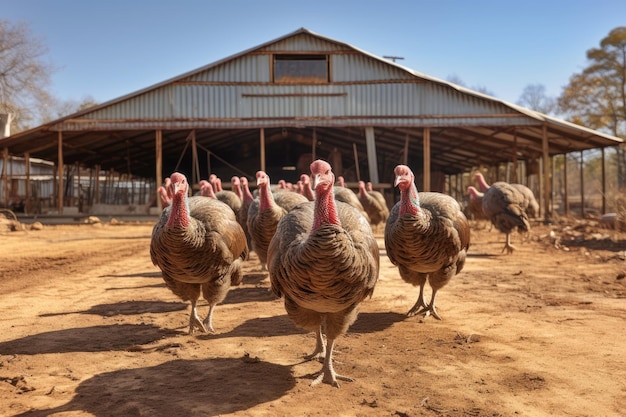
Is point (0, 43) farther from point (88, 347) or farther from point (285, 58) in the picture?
point (88, 347)

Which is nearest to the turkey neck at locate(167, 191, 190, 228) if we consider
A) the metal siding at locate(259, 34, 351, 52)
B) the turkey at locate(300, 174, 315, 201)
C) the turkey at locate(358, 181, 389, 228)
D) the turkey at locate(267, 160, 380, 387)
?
the turkey at locate(267, 160, 380, 387)

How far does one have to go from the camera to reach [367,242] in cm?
443

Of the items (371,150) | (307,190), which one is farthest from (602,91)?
(307,190)

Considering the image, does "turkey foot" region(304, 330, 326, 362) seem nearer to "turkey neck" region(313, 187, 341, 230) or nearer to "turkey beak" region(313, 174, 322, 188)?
"turkey neck" region(313, 187, 341, 230)

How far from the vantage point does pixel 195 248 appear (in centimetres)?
533

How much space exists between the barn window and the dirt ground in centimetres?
1398

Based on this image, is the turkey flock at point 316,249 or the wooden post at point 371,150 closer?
the turkey flock at point 316,249

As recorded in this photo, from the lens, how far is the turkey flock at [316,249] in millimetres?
3877

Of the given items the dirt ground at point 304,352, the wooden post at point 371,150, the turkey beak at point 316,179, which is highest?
the wooden post at point 371,150

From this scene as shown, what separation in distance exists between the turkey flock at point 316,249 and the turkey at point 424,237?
0.01 m

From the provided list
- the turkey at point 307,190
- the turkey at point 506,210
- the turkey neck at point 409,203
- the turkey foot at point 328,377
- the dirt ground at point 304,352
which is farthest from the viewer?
the turkey at point 506,210

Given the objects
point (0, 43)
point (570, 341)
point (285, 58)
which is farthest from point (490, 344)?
point (0, 43)

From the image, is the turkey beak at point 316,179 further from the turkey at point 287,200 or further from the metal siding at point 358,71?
the metal siding at point 358,71

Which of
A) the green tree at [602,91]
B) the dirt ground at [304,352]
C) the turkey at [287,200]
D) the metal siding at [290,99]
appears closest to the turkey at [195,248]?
the dirt ground at [304,352]
